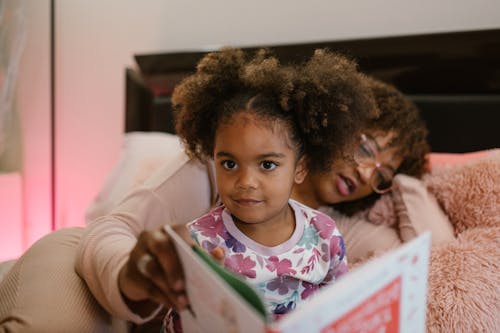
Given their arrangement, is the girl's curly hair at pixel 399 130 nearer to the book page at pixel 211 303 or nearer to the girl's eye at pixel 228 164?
the girl's eye at pixel 228 164

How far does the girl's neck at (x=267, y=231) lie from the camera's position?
967 mm

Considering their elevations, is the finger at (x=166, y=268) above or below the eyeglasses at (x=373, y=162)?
above

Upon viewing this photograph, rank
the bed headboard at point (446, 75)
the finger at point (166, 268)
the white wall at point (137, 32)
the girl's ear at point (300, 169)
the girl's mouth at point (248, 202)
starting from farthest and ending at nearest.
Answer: the white wall at point (137, 32), the bed headboard at point (446, 75), the girl's ear at point (300, 169), the girl's mouth at point (248, 202), the finger at point (166, 268)

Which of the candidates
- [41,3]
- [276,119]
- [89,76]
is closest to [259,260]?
[276,119]

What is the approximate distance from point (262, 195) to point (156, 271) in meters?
0.32

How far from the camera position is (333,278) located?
101cm

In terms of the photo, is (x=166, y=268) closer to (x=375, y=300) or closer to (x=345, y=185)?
(x=375, y=300)

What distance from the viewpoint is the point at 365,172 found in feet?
4.36

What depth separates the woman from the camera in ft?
2.22

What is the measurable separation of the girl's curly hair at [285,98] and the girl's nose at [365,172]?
0.78 feet

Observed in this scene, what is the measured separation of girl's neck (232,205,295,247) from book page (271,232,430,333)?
1.17 ft

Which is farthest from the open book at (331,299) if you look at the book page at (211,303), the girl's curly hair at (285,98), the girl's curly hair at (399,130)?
the girl's curly hair at (399,130)

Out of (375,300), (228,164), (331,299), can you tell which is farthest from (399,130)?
(331,299)

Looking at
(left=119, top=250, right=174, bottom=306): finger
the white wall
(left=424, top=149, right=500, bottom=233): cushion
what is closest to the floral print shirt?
(left=119, top=250, right=174, bottom=306): finger
